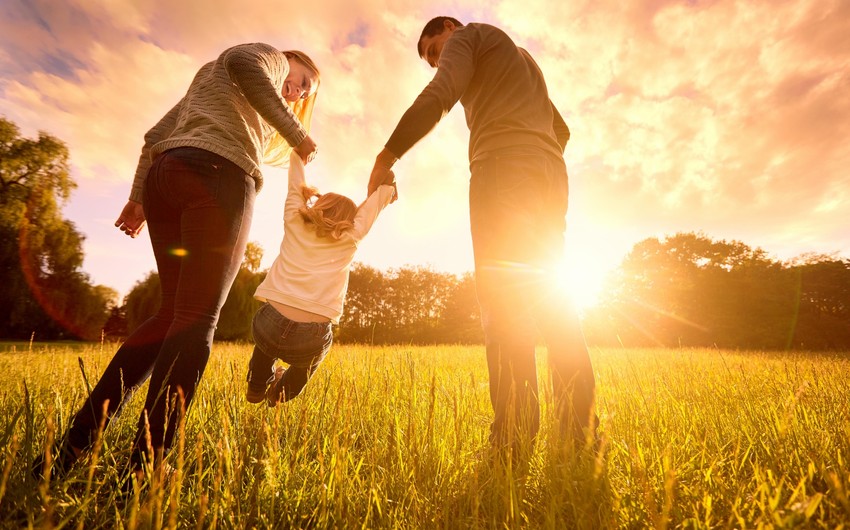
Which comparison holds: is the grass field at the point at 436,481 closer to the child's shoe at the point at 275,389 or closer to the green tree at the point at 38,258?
the child's shoe at the point at 275,389

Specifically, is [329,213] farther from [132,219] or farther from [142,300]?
[142,300]

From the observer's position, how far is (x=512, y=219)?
1974 millimetres

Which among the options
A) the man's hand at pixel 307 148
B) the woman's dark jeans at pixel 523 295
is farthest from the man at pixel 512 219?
the man's hand at pixel 307 148

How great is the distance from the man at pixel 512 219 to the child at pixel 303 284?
0.37 m

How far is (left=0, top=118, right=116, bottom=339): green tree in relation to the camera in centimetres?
2147

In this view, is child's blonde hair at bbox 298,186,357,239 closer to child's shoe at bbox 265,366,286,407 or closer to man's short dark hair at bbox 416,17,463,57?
child's shoe at bbox 265,366,286,407

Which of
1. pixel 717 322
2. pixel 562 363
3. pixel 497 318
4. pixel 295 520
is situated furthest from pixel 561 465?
pixel 717 322

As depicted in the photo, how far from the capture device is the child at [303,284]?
90.2 inches

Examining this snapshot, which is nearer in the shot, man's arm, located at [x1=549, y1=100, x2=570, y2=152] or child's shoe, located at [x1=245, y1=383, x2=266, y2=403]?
child's shoe, located at [x1=245, y1=383, x2=266, y2=403]

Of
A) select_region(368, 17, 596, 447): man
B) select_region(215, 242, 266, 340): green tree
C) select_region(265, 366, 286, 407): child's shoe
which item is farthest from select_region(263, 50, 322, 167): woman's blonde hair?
select_region(215, 242, 266, 340): green tree

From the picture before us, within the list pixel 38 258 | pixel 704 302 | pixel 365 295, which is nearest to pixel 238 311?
pixel 38 258

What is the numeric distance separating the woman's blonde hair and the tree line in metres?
16.6

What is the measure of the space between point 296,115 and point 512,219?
1.56 meters

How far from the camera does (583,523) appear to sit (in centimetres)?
125
